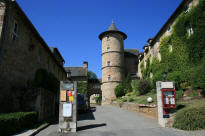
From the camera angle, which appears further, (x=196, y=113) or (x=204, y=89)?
(x=204, y=89)

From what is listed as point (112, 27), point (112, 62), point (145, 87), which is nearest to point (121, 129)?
point (145, 87)

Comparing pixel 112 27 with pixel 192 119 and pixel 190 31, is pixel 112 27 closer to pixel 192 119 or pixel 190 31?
pixel 190 31

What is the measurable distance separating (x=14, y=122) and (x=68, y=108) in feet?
7.86

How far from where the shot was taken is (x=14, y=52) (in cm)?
955

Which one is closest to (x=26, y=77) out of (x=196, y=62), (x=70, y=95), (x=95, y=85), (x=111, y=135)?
(x=70, y=95)

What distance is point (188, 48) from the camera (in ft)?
49.7

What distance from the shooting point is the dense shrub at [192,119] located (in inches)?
297

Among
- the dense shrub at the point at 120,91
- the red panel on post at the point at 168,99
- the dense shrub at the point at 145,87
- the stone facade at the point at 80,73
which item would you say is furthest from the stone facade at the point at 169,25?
the stone facade at the point at 80,73

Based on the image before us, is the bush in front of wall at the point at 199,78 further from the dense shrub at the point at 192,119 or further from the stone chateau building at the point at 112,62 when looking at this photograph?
the stone chateau building at the point at 112,62

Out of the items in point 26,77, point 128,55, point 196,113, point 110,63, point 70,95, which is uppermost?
point 128,55

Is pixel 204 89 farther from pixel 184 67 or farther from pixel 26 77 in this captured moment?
pixel 26 77

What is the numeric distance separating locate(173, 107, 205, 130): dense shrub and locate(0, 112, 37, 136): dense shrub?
301 inches

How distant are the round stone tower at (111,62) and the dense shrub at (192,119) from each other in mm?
29085

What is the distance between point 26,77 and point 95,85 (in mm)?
34150
